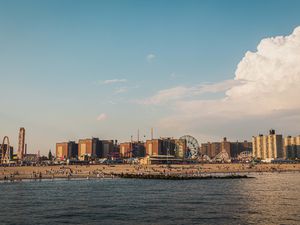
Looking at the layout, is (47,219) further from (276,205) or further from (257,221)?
(276,205)

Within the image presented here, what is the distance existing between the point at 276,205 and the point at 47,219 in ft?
125

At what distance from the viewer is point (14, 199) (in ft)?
239

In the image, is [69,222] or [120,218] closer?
[69,222]

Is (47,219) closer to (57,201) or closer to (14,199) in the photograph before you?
(57,201)

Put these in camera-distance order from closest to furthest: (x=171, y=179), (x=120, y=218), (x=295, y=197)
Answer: (x=120, y=218) < (x=295, y=197) < (x=171, y=179)

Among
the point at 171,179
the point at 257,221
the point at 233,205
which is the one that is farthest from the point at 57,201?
the point at 171,179

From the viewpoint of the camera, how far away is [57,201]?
2783 inches

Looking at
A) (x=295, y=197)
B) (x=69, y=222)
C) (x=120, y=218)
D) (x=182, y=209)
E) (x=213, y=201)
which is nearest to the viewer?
(x=69, y=222)

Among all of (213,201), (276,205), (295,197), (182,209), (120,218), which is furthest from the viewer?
(295,197)

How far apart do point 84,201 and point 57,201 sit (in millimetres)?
5158

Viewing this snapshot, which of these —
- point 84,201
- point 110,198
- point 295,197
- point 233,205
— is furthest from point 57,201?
point 295,197

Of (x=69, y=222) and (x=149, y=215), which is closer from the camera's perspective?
(x=69, y=222)

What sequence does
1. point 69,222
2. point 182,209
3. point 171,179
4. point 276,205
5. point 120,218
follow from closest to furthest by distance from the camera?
1. point 69,222
2. point 120,218
3. point 182,209
4. point 276,205
5. point 171,179

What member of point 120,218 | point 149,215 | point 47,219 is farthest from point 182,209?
point 47,219
